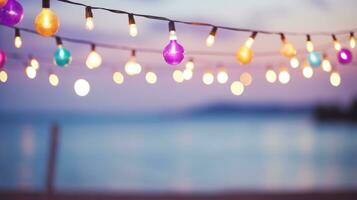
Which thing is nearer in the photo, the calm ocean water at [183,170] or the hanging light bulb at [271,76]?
the hanging light bulb at [271,76]

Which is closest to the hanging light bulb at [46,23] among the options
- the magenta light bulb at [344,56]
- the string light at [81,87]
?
the string light at [81,87]

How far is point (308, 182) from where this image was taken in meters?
10.6

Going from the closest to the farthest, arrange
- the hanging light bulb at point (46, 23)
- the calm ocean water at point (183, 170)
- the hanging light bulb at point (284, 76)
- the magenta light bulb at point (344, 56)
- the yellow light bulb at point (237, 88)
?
the hanging light bulb at point (46, 23) < the magenta light bulb at point (344, 56) < the hanging light bulb at point (284, 76) < the yellow light bulb at point (237, 88) < the calm ocean water at point (183, 170)

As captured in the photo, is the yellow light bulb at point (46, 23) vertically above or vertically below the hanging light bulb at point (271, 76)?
below

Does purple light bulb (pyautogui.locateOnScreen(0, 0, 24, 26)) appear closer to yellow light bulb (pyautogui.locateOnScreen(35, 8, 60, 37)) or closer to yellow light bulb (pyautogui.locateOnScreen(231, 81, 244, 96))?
yellow light bulb (pyautogui.locateOnScreen(35, 8, 60, 37))

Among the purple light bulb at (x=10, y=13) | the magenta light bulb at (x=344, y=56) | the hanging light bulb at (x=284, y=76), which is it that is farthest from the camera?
the hanging light bulb at (x=284, y=76)

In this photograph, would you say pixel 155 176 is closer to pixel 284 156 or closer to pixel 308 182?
pixel 308 182

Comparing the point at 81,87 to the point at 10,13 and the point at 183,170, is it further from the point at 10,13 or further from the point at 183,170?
the point at 183,170

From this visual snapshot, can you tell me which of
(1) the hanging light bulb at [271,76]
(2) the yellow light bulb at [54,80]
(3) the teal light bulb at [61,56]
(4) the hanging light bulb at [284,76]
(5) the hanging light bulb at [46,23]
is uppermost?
(2) the yellow light bulb at [54,80]

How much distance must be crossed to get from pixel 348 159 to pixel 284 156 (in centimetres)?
224

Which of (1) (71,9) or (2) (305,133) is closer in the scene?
(1) (71,9)

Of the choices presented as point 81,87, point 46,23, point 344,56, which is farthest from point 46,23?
point 344,56

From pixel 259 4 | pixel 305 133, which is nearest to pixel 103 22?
pixel 259 4

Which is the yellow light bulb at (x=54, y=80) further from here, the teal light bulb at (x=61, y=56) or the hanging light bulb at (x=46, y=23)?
the hanging light bulb at (x=46, y=23)
